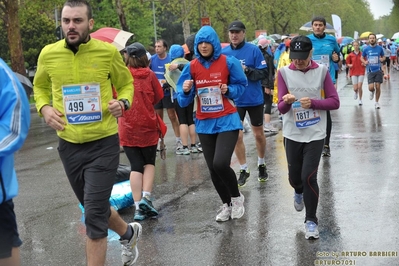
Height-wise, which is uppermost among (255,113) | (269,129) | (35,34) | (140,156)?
(35,34)

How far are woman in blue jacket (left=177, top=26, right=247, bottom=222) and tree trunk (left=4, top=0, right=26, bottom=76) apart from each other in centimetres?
2258

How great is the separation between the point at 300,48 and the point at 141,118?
2.01m

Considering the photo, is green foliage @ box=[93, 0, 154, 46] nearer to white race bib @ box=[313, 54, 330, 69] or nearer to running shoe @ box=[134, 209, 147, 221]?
white race bib @ box=[313, 54, 330, 69]

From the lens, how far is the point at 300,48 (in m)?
6.02

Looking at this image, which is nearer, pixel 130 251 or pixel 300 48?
pixel 130 251

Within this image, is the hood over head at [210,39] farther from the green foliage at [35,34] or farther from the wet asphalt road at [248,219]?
the green foliage at [35,34]

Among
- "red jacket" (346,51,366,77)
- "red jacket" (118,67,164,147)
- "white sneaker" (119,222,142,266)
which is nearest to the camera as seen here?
"white sneaker" (119,222,142,266)

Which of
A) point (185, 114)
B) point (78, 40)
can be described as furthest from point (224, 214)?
point (185, 114)

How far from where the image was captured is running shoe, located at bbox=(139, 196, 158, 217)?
22.9 feet

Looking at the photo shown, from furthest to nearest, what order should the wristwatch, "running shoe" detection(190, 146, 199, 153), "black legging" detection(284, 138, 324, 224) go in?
"running shoe" detection(190, 146, 199, 153) < "black legging" detection(284, 138, 324, 224) < the wristwatch

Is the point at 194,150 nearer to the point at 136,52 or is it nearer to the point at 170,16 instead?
the point at 136,52

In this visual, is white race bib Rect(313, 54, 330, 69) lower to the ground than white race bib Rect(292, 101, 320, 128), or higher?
higher

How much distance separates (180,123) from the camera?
454 inches

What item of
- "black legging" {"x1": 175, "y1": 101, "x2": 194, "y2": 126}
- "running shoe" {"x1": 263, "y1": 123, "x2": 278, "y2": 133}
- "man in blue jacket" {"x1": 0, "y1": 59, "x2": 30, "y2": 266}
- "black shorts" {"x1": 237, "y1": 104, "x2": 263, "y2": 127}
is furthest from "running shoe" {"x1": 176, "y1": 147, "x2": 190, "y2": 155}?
"man in blue jacket" {"x1": 0, "y1": 59, "x2": 30, "y2": 266}
